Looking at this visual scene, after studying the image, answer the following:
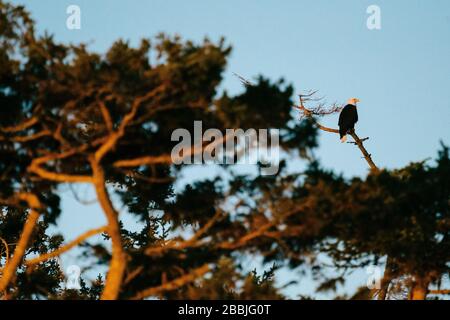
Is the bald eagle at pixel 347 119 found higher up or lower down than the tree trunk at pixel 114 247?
higher up

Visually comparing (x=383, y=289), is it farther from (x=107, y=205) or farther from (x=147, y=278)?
(x=107, y=205)

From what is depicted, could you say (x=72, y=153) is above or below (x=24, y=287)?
above

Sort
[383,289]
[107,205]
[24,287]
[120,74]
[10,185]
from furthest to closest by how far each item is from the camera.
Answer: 1. [383,289]
2. [24,287]
3. [10,185]
4. [107,205]
5. [120,74]

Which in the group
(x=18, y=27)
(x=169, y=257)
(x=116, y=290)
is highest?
(x=18, y=27)

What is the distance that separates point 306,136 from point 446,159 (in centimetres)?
370

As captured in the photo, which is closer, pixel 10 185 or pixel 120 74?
pixel 120 74

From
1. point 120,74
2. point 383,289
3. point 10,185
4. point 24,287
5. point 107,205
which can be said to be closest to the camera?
point 120,74

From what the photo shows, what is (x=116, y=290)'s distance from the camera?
10148 millimetres

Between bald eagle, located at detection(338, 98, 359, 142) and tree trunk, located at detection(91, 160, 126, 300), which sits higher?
bald eagle, located at detection(338, 98, 359, 142)

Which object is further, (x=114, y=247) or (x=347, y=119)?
(x=347, y=119)

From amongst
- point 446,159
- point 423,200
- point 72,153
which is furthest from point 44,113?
point 446,159

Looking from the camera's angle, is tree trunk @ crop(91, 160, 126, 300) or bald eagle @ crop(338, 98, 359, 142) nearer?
tree trunk @ crop(91, 160, 126, 300)

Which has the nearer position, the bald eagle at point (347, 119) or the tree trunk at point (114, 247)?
the tree trunk at point (114, 247)

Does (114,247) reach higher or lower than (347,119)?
lower
